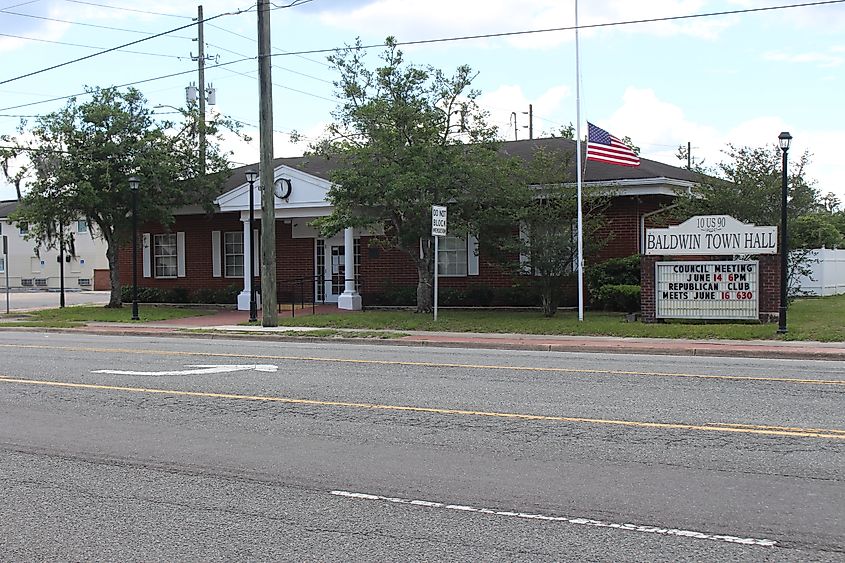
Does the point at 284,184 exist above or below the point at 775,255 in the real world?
above

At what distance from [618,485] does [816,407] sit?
4.29m

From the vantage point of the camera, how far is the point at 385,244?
87.0 ft

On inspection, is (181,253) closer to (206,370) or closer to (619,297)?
(619,297)

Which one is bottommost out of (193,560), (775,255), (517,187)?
(193,560)

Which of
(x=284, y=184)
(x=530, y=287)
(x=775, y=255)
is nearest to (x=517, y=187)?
(x=530, y=287)

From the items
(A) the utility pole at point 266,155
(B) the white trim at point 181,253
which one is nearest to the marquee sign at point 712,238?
(A) the utility pole at point 266,155

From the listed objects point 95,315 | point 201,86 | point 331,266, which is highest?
point 201,86

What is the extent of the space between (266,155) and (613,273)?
32.4ft

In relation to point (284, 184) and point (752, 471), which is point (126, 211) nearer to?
point (284, 184)

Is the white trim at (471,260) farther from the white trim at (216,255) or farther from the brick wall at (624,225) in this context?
the white trim at (216,255)

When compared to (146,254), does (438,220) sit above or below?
above

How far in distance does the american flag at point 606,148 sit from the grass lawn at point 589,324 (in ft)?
12.7

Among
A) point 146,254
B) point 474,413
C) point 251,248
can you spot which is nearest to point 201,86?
point 146,254

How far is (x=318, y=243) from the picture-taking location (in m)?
31.1
